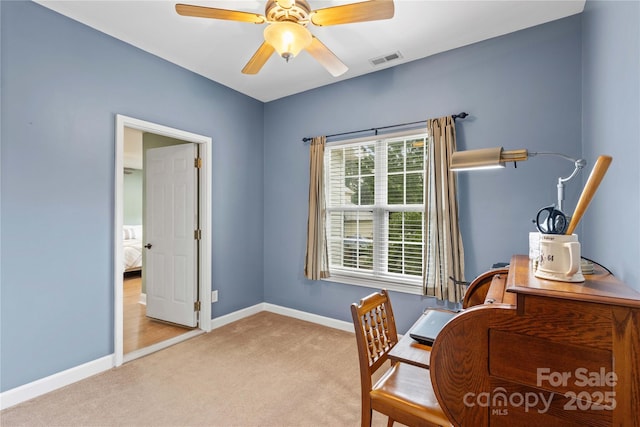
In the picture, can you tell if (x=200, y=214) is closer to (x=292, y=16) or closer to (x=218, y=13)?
(x=218, y=13)

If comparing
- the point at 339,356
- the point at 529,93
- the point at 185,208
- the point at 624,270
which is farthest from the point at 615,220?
the point at 185,208

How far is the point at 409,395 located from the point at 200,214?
2.89 meters

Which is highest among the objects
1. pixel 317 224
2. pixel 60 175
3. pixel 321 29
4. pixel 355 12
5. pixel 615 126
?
pixel 321 29

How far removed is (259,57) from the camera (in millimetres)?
2219

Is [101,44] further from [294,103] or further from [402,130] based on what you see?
[402,130]

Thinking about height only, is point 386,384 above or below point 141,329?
above

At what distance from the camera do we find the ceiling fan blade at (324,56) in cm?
204

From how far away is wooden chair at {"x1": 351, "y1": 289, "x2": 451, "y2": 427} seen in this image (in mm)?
1226

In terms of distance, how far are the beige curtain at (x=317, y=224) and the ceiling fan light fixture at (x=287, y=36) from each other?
1.75 metres

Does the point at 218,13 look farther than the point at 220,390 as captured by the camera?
No

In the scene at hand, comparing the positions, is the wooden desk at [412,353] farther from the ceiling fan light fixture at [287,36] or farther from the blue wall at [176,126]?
the ceiling fan light fixture at [287,36]

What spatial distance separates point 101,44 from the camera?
2.54 meters

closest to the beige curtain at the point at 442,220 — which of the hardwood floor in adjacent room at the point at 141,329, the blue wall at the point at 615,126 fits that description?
the blue wall at the point at 615,126

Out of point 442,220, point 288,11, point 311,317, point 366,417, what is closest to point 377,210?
point 442,220
